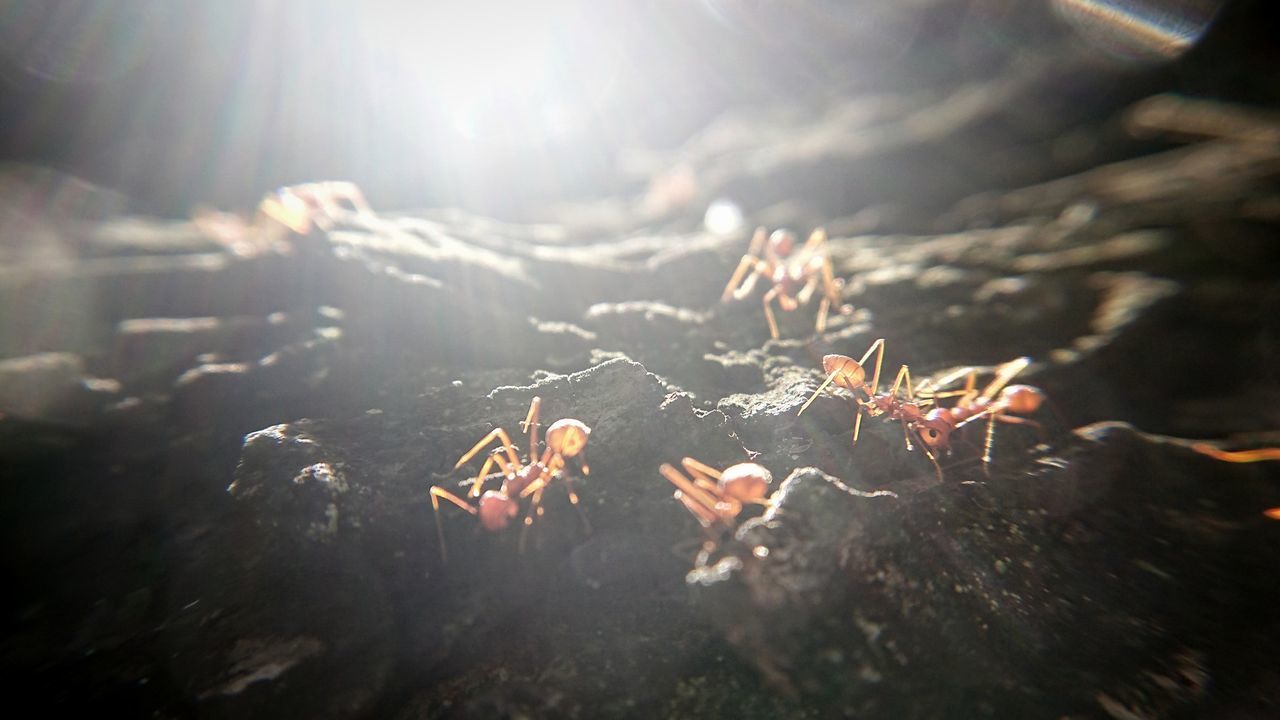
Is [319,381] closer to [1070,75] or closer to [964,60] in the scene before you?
[1070,75]

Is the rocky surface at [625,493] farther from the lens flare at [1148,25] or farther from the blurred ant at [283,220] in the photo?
the lens flare at [1148,25]

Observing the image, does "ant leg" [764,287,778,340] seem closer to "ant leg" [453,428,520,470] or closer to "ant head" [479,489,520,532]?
"ant leg" [453,428,520,470]

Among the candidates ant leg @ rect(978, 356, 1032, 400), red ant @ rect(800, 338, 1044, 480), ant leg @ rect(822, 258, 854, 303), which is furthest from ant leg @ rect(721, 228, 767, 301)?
ant leg @ rect(978, 356, 1032, 400)

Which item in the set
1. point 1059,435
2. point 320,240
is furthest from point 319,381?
point 1059,435

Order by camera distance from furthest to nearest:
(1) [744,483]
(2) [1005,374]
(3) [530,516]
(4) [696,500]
Answer: (2) [1005,374] < (3) [530,516] < (4) [696,500] < (1) [744,483]

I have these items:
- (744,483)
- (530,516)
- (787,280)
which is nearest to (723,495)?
(744,483)

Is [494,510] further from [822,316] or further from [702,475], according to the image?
[822,316]

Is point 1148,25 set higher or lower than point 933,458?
higher
